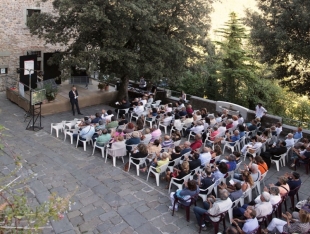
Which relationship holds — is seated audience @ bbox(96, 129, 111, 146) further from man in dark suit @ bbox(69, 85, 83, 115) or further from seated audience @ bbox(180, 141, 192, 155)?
man in dark suit @ bbox(69, 85, 83, 115)

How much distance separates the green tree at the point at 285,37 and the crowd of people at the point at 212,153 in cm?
276

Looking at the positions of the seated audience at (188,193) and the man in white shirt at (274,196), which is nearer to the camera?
the man in white shirt at (274,196)

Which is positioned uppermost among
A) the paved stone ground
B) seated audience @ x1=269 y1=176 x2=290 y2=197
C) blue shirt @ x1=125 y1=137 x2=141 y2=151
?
seated audience @ x1=269 y1=176 x2=290 y2=197

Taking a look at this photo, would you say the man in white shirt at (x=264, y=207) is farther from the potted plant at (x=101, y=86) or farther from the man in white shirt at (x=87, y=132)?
the potted plant at (x=101, y=86)

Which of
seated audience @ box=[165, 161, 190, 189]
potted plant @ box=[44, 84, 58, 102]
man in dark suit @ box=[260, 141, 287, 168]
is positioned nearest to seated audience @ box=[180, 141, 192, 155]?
seated audience @ box=[165, 161, 190, 189]

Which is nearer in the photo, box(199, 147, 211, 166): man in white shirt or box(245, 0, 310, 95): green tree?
box(199, 147, 211, 166): man in white shirt

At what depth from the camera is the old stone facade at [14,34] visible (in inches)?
710

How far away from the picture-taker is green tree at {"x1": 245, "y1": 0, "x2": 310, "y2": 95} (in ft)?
44.4

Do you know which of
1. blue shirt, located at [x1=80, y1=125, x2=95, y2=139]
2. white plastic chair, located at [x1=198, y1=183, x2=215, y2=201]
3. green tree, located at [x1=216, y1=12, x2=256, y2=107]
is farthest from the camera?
green tree, located at [x1=216, y1=12, x2=256, y2=107]

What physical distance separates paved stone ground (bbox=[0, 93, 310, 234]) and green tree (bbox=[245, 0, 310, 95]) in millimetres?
5524

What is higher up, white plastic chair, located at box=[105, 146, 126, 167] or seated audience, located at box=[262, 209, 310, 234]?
seated audience, located at box=[262, 209, 310, 234]

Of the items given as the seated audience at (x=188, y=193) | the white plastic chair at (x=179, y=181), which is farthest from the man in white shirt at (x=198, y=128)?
the seated audience at (x=188, y=193)

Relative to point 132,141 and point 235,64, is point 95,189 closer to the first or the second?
point 132,141

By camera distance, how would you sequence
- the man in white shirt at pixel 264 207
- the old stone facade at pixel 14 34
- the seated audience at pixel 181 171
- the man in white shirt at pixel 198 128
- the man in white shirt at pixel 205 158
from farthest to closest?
1. the old stone facade at pixel 14 34
2. the man in white shirt at pixel 198 128
3. the man in white shirt at pixel 205 158
4. the seated audience at pixel 181 171
5. the man in white shirt at pixel 264 207
